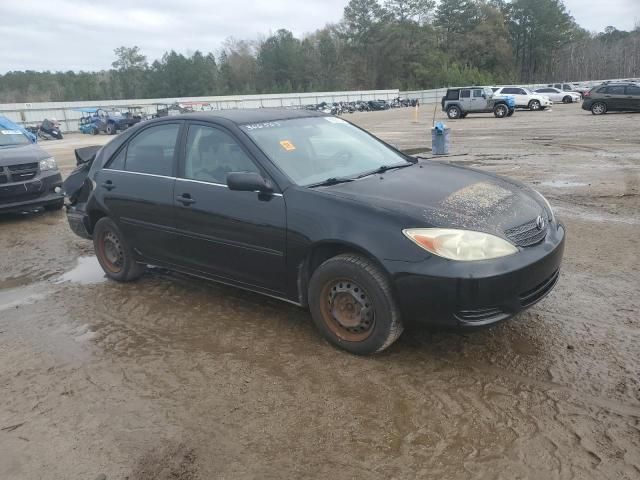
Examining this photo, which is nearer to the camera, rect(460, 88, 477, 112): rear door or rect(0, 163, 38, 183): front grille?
rect(0, 163, 38, 183): front grille

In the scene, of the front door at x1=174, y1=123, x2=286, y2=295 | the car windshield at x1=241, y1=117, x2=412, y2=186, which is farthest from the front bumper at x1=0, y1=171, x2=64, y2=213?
the car windshield at x1=241, y1=117, x2=412, y2=186

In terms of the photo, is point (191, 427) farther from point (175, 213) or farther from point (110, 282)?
point (110, 282)

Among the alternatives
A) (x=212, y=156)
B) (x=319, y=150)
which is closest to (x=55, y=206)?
(x=212, y=156)

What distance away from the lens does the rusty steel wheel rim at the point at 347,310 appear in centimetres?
344

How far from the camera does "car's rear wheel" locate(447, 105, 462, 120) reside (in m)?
32.3

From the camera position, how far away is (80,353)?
3857 mm

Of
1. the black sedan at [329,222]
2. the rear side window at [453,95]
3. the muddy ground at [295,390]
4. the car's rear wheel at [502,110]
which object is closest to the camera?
the muddy ground at [295,390]

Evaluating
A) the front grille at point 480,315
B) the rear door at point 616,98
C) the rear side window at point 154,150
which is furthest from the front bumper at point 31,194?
the rear door at point 616,98

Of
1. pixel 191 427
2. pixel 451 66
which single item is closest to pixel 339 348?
pixel 191 427

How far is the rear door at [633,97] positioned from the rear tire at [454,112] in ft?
30.2

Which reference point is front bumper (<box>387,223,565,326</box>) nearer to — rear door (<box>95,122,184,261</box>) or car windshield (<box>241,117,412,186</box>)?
car windshield (<box>241,117,412,186</box>)

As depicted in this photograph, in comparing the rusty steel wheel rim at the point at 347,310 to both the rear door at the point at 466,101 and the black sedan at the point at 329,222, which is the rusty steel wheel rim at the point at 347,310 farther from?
the rear door at the point at 466,101

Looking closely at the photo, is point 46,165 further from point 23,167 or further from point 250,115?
point 250,115

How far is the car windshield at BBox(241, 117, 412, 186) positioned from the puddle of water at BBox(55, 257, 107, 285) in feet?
8.49
